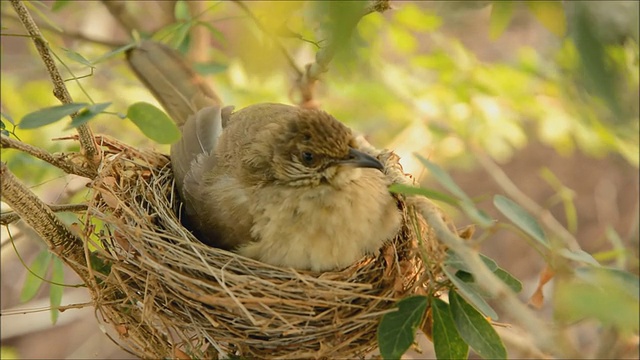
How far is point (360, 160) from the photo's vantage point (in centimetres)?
279

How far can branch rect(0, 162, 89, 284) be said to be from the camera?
2.39m

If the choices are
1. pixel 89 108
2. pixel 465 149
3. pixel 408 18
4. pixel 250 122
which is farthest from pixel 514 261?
pixel 89 108

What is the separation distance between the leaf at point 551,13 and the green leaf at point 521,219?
0.69m

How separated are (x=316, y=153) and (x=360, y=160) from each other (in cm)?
18

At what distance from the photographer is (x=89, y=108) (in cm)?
205

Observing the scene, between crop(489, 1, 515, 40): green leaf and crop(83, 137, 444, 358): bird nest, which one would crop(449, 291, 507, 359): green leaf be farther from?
crop(489, 1, 515, 40): green leaf

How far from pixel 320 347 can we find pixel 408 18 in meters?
2.46

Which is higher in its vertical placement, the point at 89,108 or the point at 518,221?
the point at 89,108

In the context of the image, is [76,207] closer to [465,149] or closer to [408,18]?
[408,18]

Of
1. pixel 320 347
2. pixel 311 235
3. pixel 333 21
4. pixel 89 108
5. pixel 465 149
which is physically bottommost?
pixel 465 149

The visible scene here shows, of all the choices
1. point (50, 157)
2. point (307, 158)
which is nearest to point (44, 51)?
point (50, 157)

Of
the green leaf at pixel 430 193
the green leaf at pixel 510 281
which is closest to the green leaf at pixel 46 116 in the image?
the green leaf at pixel 430 193

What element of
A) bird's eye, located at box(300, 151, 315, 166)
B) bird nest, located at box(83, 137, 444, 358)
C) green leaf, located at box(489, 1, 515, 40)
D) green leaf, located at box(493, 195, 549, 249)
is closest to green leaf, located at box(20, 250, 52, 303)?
bird nest, located at box(83, 137, 444, 358)

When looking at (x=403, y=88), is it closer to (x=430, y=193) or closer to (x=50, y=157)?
(x=50, y=157)
